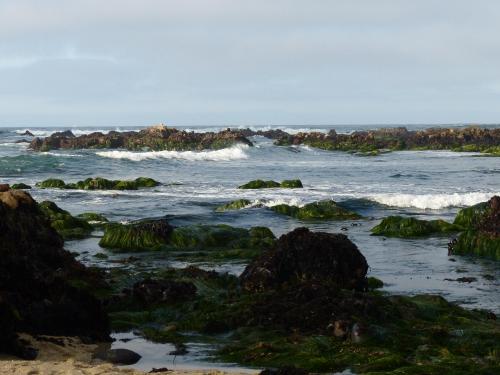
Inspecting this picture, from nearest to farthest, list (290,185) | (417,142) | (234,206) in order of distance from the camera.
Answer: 1. (234,206)
2. (290,185)
3. (417,142)

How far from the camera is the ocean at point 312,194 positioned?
12.9 m

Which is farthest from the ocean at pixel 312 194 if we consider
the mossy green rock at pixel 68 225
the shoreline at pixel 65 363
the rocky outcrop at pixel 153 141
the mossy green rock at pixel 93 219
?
the shoreline at pixel 65 363

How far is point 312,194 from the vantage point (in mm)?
26688

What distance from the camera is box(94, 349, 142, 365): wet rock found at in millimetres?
7336

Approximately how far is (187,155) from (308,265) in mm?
44830

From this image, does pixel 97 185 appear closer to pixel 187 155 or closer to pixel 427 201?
pixel 427 201

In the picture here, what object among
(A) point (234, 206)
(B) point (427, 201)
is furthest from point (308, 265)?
(B) point (427, 201)

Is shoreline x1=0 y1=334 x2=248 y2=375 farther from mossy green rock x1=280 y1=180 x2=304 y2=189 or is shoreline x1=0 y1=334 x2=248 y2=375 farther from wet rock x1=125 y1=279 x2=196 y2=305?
mossy green rock x1=280 y1=180 x2=304 y2=189

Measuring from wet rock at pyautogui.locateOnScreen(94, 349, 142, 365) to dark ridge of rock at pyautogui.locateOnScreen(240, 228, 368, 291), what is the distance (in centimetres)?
285

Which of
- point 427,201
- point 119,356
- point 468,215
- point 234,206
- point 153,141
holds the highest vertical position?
point 153,141

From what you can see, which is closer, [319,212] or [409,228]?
[409,228]

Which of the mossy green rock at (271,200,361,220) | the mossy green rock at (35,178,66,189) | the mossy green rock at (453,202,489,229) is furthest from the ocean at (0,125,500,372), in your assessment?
the mossy green rock at (35,178,66,189)

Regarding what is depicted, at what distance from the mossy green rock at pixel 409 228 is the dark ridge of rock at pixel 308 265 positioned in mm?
6720

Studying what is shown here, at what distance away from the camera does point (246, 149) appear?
62.7m
